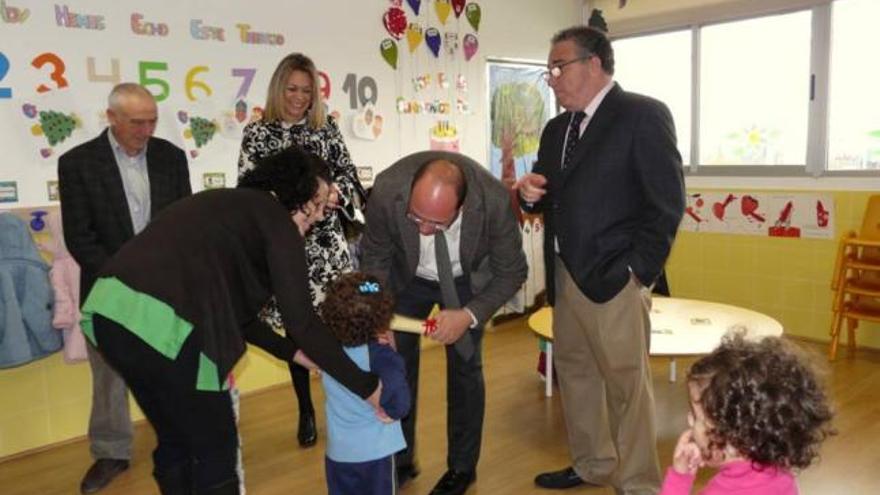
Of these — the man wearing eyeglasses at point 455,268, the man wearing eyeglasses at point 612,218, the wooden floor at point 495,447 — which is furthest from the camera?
the wooden floor at point 495,447

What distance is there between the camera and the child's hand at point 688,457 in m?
1.25

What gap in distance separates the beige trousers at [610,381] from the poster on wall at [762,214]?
2.02 meters

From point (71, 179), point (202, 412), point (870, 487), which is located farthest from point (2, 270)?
point (870, 487)

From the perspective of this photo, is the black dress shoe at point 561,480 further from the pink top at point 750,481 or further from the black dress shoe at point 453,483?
the pink top at point 750,481

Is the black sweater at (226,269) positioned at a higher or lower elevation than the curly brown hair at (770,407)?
higher

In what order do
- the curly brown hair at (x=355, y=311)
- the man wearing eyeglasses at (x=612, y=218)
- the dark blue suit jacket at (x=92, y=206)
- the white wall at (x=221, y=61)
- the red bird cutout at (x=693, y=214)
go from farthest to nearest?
the red bird cutout at (x=693, y=214), the white wall at (x=221, y=61), the dark blue suit jacket at (x=92, y=206), the man wearing eyeglasses at (x=612, y=218), the curly brown hair at (x=355, y=311)

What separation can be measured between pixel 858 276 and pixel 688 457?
10.8ft

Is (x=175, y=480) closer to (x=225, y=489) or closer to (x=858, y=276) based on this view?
(x=225, y=489)

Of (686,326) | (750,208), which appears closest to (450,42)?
(750,208)

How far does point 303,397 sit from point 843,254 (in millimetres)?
2919

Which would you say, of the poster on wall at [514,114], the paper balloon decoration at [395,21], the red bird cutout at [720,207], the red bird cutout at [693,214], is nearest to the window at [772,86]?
the red bird cutout at [720,207]

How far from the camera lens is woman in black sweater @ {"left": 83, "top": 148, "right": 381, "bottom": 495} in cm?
147

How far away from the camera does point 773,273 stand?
4.45 meters

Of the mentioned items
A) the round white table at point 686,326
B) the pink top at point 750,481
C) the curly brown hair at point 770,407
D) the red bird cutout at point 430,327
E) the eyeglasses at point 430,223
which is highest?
the eyeglasses at point 430,223
